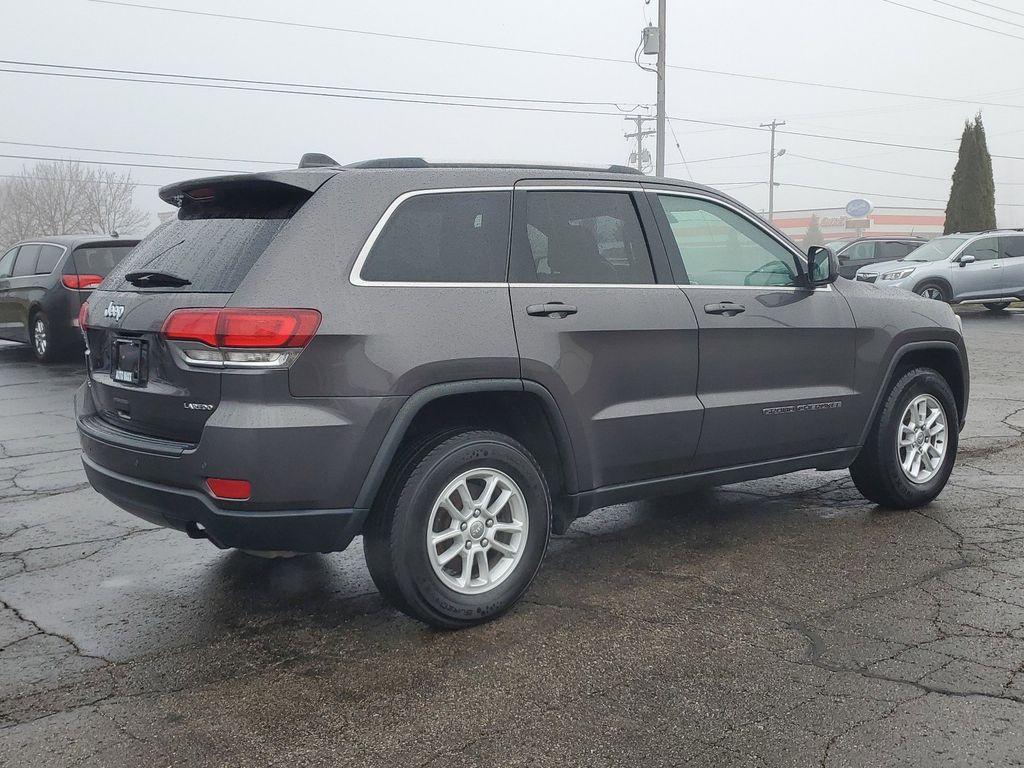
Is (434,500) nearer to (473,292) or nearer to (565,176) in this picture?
(473,292)

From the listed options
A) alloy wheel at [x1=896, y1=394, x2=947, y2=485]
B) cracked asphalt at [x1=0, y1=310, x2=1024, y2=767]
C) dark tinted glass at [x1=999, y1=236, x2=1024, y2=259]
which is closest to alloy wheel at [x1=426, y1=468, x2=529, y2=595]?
cracked asphalt at [x1=0, y1=310, x2=1024, y2=767]

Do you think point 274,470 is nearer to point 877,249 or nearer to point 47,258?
point 47,258

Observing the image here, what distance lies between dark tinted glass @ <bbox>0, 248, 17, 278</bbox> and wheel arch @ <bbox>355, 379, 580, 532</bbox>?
12.3 meters

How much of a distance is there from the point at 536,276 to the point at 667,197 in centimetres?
97

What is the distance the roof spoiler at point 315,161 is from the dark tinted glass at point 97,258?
9.39m

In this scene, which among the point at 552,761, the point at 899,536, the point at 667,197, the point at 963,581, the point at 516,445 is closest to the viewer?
the point at 552,761

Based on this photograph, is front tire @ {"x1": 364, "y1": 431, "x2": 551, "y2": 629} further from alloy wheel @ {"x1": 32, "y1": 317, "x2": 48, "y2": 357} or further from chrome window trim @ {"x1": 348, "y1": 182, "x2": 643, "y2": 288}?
alloy wheel @ {"x1": 32, "y1": 317, "x2": 48, "y2": 357}

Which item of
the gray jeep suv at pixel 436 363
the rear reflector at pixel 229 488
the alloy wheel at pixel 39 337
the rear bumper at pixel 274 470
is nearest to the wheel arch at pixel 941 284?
the alloy wheel at pixel 39 337

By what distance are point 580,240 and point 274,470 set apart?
1704 millimetres

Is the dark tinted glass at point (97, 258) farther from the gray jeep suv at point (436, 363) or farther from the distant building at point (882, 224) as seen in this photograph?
the distant building at point (882, 224)

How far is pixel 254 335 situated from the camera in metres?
3.46

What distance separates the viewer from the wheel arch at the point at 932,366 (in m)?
5.43

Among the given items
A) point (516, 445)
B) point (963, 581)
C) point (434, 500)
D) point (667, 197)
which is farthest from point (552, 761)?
point (667, 197)

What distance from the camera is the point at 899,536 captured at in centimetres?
512
